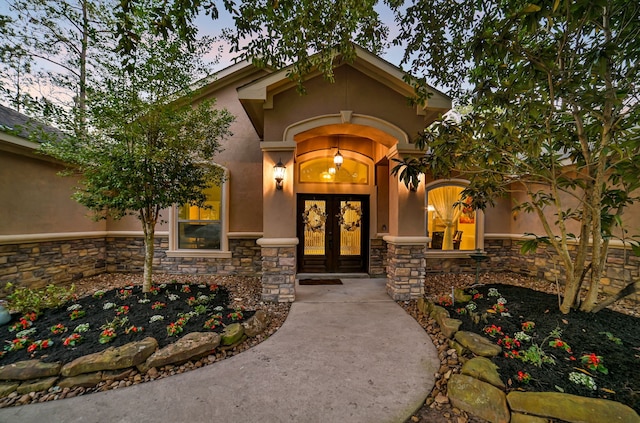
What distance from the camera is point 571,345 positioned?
2760 millimetres

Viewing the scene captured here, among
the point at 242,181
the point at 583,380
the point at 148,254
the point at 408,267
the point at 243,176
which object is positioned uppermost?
the point at 243,176

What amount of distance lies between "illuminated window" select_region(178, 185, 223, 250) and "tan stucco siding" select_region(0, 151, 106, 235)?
6.43ft

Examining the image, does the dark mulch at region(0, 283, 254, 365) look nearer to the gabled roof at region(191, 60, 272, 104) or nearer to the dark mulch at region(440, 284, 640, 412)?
the dark mulch at region(440, 284, 640, 412)

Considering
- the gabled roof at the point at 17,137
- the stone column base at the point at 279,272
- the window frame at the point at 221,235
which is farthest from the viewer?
the window frame at the point at 221,235

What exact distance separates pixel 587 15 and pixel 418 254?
12.3ft

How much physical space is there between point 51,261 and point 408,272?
7599 millimetres

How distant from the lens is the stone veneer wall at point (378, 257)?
6.76 m

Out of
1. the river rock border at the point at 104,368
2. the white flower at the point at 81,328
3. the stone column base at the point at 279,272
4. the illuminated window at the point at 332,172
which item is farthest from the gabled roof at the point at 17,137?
the illuminated window at the point at 332,172

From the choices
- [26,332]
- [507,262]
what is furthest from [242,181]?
[507,262]

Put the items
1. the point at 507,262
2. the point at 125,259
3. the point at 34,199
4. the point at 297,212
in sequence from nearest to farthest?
the point at 34,199 → the point at 125,259 → the point at 297,212 → the point at 507,262

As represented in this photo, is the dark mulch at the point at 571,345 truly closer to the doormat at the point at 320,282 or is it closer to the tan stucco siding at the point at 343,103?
the doormat at the point at 320,282

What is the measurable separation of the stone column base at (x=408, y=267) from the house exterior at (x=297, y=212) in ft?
0.07

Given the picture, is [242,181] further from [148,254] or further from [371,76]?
[371,76]

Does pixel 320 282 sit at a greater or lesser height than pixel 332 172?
lesser
